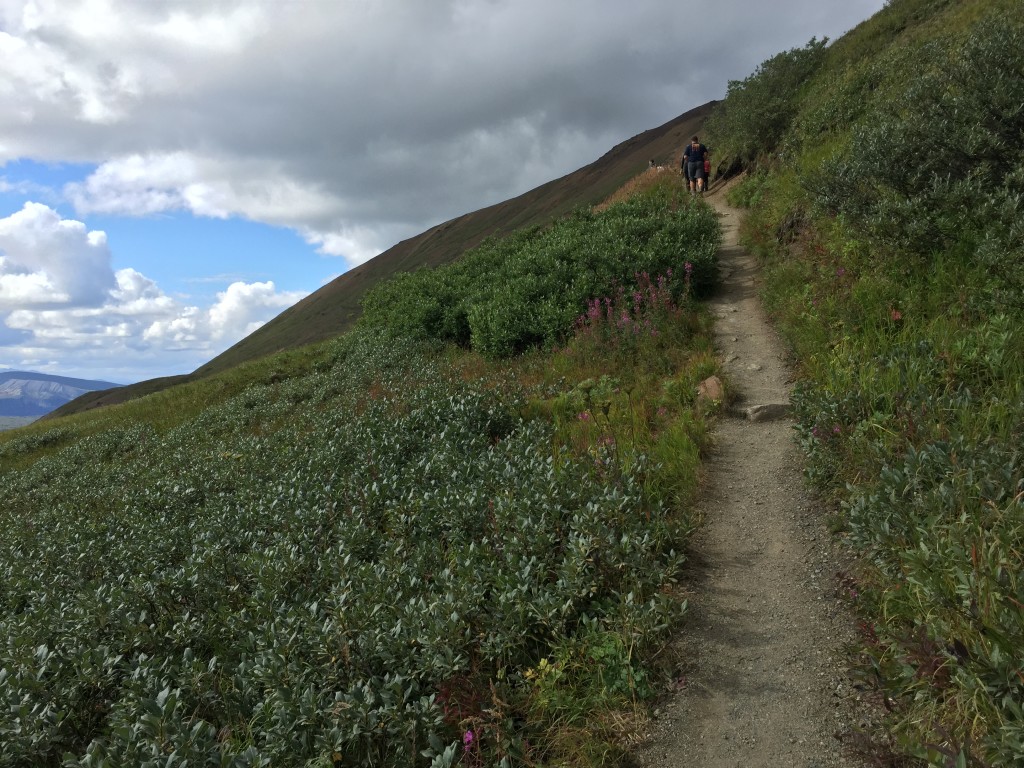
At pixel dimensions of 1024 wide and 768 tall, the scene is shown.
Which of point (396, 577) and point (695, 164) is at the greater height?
point (695, 164)

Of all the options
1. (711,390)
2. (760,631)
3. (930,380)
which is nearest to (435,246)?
(711,390)

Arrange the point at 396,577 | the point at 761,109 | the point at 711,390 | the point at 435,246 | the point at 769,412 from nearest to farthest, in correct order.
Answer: the point at 396,577 < the point at 769,412 < the point at 711,390 < the point at 761,109 < the point at 435,246

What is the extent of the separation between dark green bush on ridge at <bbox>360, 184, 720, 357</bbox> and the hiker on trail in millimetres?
4663

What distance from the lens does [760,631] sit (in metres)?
4.29

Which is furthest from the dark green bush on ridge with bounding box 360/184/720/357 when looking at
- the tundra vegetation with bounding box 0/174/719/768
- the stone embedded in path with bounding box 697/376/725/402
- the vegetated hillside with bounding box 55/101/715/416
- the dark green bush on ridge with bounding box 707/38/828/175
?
the vegetated hillside with bounding box 55/101/715/416

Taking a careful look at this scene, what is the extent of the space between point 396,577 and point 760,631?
2996 millimetres

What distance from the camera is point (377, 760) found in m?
3.70

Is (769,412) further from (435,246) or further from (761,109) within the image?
(435,246)

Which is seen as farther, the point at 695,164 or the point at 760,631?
the point at 695,164

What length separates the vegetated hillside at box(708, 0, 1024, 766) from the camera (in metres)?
3.07

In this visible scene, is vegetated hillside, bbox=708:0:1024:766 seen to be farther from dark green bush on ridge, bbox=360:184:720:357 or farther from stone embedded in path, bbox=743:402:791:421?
dark green bush on ridge, bbox=360:184:720:357

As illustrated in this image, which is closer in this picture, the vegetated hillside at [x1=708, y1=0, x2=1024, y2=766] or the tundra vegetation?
the vegetated hillside at [x1=708, y1=0, x2=1024, y2=766]

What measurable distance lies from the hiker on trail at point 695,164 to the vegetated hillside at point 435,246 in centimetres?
6762

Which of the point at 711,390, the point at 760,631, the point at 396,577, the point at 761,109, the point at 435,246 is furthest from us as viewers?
the point at 435,246
